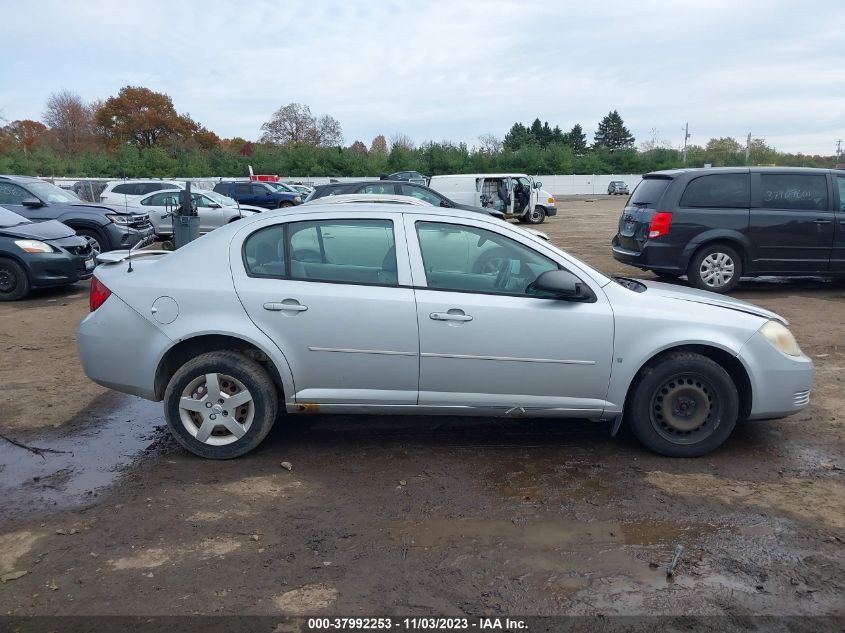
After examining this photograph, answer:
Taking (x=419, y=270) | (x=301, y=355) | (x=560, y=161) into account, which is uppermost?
(x=560, y=161)

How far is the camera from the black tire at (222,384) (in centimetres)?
424

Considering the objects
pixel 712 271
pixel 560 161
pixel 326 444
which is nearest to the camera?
pixel 326 444

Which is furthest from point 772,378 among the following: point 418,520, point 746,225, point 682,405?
point 746,225

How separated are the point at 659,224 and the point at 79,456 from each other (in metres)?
8.03

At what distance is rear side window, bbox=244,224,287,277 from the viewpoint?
432 centimetres

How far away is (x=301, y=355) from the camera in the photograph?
4227 mm

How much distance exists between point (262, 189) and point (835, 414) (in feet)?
85.4

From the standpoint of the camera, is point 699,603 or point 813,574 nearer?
point 699,603

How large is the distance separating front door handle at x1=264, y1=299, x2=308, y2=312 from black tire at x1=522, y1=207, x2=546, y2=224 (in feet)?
73.9

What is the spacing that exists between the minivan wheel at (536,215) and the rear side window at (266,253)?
22282mm

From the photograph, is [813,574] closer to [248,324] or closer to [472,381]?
[472,381]

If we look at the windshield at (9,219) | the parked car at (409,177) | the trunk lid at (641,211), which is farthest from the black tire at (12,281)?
the parked car at (409,177)

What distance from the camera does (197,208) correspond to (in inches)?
726

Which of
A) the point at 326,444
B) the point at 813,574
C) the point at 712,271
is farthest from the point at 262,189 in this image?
the point at 813,574
